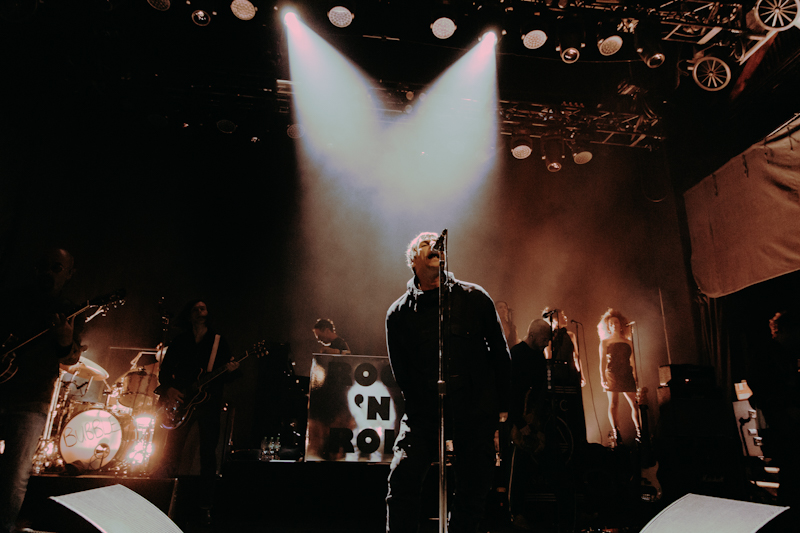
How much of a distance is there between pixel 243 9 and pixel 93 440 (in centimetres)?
499

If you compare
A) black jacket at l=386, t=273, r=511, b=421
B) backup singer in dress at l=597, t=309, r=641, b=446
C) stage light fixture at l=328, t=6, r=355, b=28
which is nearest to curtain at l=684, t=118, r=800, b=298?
backup singer in dress at l=597, t=309, r=641, b=446

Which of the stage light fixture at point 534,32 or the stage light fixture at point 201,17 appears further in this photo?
the stage light fixture at point 534,32

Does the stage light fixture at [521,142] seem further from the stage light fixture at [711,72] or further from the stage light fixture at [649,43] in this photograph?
the stage light fixture at [711,72]

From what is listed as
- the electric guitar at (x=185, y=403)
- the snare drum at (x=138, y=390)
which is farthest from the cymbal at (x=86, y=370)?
the electric guitar at (x=185, y=403)

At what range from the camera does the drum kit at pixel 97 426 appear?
4.73 meters

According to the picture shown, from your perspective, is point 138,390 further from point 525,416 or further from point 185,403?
point 525,416

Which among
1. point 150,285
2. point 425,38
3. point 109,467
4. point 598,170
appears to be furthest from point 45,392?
point 598,170

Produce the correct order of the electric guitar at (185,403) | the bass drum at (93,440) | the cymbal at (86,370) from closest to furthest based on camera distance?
the electric guitar at (185,403) → the bass drum at (93,440) → the cymbal at (86,370)

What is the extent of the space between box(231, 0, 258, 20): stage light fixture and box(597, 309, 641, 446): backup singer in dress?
6618 mm

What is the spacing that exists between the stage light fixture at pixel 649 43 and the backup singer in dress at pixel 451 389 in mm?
4233

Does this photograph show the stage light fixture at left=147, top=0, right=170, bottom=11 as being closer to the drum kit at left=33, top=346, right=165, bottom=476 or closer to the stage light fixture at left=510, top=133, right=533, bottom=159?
the drum kit at left=33, top=346, right=165, bottom=476

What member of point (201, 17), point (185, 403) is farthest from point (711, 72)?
point (185, 403)

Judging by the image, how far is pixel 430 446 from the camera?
8.16 ft

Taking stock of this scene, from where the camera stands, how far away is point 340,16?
4965 millimetres
